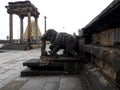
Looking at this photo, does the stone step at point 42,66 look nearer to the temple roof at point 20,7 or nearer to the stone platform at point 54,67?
the stone platform at point 54,67

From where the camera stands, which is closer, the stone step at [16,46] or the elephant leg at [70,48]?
the elephant leg at [70,48]

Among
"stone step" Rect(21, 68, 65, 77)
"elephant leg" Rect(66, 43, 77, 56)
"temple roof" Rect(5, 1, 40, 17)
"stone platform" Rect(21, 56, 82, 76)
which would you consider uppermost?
"temple roof" Rect(5, 1, 40, 17)

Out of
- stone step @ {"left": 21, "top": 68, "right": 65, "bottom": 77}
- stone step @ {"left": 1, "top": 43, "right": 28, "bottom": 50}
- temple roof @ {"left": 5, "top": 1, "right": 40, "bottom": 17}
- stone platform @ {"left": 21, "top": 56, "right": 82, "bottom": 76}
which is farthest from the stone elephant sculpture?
temple roof @ {"left": 5, "top": 1, "right": 40, "bottom": 17}

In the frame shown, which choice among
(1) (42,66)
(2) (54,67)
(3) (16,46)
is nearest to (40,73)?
(1) (42,66)

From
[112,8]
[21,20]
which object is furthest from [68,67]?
[21,20]

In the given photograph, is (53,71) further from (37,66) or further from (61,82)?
(61,82)

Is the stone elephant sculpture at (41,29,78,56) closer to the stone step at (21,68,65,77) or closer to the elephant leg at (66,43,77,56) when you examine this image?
the elephant leg at (66,43,77,56)

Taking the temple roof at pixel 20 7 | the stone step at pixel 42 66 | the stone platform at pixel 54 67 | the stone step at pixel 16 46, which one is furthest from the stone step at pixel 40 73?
Result: the temple roof at pixel 20 7

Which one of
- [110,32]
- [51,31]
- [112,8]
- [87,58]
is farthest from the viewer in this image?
[51,31]

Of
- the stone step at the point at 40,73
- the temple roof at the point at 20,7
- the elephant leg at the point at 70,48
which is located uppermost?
the temple roof at the point at 20,7

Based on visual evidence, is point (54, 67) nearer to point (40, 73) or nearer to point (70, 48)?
point (40, 73)

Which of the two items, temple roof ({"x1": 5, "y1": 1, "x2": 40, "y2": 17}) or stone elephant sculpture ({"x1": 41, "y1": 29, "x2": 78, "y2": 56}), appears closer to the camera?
stone elephant sculpture ({"x1": 41, "y1": 29, "x2": 78, "y2": 56})

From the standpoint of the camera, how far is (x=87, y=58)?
671 centimetres

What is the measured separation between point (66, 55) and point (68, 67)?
768 millimetres
